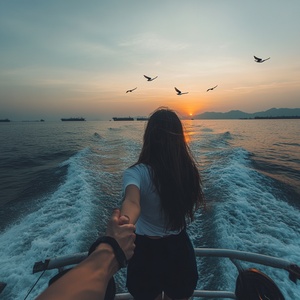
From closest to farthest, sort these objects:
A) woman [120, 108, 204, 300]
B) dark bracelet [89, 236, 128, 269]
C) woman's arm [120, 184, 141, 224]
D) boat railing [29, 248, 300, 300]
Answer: dark bracelet [89, 236, 128, 269]
woman's arm [120, 184, 141, 224]
woman [120, 108, 204, 300]
boat railing [29, 248, 300, 300]

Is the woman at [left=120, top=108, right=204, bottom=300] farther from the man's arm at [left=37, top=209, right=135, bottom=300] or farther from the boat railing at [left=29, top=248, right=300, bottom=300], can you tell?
the man's arm at [left=37, top=209, right=135, bottom=300]

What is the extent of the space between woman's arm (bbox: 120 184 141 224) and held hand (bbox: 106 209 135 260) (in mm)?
343

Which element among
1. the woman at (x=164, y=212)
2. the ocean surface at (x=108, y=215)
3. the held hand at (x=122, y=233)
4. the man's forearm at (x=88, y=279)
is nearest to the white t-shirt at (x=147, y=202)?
the woman at (x=164, y=212)

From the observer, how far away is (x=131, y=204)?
1632mm

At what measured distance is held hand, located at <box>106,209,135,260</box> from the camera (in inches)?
41.8

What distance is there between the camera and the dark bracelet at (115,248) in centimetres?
101

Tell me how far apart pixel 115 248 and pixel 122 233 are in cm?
8

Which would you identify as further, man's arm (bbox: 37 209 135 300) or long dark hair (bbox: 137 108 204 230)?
long dark hair (bbox: 137 108 204 230)

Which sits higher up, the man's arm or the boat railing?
the man's arm

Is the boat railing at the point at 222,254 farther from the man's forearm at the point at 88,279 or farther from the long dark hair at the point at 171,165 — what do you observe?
the man's forearm at the point at 88,279

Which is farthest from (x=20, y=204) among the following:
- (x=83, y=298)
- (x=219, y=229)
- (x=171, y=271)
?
(x=83, y=298)

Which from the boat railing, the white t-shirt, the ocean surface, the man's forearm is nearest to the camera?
the man's forearm

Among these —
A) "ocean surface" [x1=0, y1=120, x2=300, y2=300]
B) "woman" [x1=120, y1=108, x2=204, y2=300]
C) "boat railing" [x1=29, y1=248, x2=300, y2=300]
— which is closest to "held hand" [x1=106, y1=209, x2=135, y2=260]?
"woman" [x1=120, y1=108, x2=204, y2=300]

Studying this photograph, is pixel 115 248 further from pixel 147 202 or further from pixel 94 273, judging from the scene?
pixel 147 202
